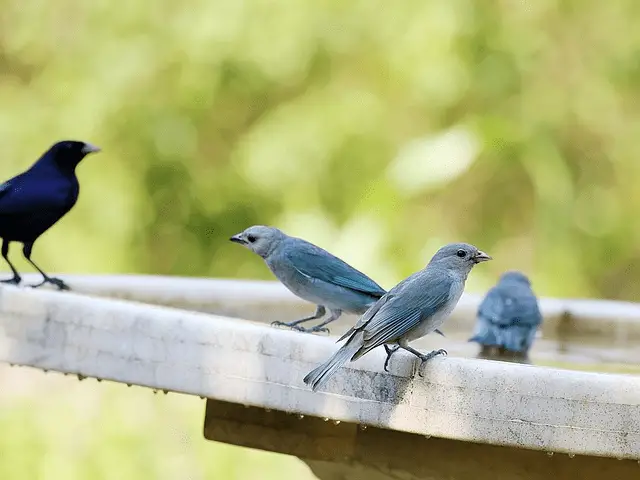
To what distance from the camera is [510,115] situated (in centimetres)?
692

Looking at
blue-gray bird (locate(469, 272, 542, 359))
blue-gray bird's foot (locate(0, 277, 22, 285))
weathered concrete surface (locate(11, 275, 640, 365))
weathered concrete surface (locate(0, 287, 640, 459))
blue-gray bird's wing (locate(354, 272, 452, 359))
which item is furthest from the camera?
weathered concrete surface (locate(11, 275, 640, 365))

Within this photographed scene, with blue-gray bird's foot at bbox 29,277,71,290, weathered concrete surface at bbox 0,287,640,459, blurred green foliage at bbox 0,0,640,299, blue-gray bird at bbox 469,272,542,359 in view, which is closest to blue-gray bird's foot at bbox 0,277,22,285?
blue-gray bird's foot at bbox 29,277,71,290

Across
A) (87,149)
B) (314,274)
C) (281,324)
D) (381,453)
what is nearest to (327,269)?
(314,274)

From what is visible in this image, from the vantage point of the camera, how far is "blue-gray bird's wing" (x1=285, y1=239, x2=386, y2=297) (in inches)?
94.9

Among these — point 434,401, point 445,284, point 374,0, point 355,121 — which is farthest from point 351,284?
point 374,0

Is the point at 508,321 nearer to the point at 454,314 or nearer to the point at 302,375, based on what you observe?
the point at 454,314

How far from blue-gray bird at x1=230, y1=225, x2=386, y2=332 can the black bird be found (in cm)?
64

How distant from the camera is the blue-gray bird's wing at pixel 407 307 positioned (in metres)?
1.88

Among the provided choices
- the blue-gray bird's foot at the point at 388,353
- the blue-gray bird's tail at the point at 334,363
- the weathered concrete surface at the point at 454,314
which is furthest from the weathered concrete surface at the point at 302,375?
the weathered concrete surface at the point at 454,314

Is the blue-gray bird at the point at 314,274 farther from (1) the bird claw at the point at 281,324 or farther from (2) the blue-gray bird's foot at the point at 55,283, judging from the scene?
(2) the blue-gray bird's foot at the point at 55,283

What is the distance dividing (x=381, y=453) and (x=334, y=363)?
0.43 metres

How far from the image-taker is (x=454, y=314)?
11.6 feet

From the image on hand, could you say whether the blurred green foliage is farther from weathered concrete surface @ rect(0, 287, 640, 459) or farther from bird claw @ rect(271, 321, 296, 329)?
weathered concrete surface @ rect(0, 287, 640, 459)

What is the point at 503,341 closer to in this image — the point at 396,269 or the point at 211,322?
the point at 211,322
